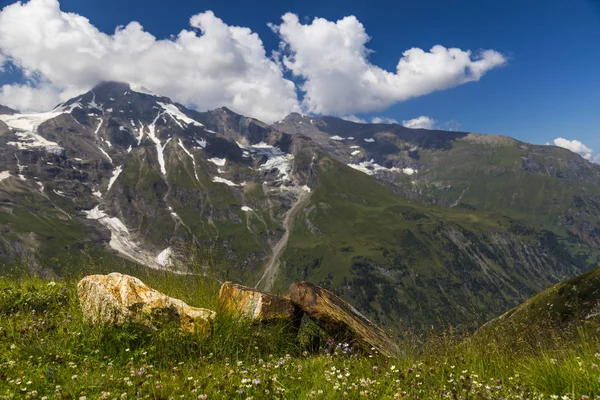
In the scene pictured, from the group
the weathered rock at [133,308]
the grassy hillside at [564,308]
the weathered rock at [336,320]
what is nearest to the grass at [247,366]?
the weathered rock at [133,308]

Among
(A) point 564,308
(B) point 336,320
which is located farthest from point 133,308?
(A) point 564,308

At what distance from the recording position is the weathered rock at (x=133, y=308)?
7938mm

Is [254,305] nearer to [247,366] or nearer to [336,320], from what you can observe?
[336,320]

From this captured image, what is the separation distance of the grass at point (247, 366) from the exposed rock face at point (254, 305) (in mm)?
371

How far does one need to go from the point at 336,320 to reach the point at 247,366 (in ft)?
10.9

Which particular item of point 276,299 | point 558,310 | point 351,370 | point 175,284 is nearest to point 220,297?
point 276,299

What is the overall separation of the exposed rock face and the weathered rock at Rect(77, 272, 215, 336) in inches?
30.8

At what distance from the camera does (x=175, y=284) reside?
11.5 meters

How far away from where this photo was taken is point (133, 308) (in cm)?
801

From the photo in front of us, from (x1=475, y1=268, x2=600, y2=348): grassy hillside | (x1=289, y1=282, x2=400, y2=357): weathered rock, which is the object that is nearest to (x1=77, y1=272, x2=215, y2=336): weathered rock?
(x1=289, y1=282, x2=400, y2=357): weathered rock

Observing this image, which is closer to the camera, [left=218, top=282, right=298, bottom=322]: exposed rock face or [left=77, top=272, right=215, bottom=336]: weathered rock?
[left=77, top=272, right=215, bottom=336]: weathered rock

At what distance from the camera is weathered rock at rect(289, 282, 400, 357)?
30.9 feet

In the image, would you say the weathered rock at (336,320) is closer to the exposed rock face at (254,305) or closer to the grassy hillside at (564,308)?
the exposed rock face at (254,305)

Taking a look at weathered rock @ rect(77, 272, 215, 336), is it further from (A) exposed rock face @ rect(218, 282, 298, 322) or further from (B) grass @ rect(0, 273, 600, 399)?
(A) exposed rock face @ rect(218, 282, 298, 322)
